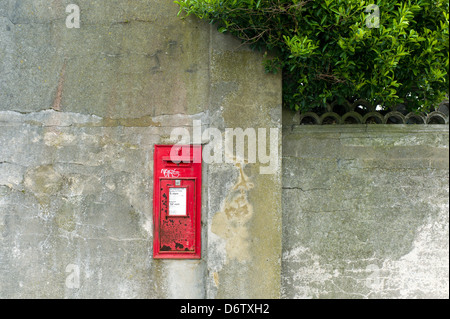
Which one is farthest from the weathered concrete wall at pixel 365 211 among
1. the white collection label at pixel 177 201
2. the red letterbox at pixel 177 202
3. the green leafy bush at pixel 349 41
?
the white collection label at pixel 177 201

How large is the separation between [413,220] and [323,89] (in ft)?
5.61

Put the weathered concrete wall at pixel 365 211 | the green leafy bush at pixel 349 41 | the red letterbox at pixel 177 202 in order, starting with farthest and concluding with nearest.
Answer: the weathered concrete wall at pixel 365 211, the red letterbox at pixel 177 202, the green leafy bush at pixel 349 41

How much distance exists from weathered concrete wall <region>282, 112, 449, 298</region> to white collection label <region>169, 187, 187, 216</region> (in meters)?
1.07

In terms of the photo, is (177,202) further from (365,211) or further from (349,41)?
(349,41)

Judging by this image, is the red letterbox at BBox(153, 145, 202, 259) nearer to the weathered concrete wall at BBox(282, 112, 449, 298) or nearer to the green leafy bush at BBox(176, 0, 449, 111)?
the weathered concrete wall at BBox(282, 112, 449, 298)

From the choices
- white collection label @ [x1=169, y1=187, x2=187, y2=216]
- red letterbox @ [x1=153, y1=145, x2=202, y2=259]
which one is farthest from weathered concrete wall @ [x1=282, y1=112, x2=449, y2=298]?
white collection label @ [x1=169, y1=187, x2=187, y2=216]

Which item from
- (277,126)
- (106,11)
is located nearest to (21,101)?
(106,11)

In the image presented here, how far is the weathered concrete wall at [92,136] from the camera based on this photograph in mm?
3506

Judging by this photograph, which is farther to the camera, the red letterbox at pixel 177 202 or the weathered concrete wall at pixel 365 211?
the weathered concrete wall at pixel 365 211

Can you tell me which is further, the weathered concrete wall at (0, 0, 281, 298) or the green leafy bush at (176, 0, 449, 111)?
the weathered concrete wall at (0, 0, 281, 298)

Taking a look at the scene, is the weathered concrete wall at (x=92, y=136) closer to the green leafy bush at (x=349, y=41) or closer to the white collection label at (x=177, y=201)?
the white collection label at (x=177, y=201)

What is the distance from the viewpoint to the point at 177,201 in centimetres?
348

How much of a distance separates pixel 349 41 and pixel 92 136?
2616 millimetres

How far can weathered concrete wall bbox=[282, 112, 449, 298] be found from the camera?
11.9 ft
